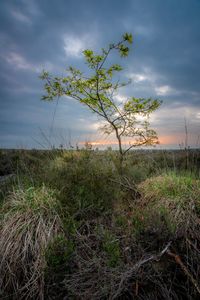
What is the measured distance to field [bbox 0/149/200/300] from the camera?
2891mm

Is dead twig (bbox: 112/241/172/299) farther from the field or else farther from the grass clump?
the grass clump

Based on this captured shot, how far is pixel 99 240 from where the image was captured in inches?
138

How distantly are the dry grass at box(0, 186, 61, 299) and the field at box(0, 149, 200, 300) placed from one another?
0.01m

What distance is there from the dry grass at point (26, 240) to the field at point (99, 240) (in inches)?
0.5

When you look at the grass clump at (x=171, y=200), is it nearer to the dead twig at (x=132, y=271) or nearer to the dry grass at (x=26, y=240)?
the dead twig at (x=132, y=271)

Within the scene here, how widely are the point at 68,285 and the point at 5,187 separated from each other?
12.4 ft

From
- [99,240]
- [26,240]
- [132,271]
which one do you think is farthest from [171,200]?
[26,240]

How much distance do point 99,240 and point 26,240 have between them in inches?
39.9

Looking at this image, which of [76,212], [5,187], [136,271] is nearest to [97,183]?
[76,212]

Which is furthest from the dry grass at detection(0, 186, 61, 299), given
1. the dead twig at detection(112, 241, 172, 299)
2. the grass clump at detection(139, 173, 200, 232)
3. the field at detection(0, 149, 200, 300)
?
the grass clump at detection(139, 173, 200, 232)

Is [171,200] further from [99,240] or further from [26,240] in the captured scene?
[26,240]

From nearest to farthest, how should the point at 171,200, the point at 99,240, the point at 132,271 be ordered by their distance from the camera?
the point at 132,271 → the point at 99,240 → the point at 171,200

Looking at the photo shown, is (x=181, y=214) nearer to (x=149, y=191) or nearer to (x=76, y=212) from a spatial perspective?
(x=149, y=191)

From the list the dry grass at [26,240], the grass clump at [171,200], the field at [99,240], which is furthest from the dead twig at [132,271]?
the dry grass at [26,240]
